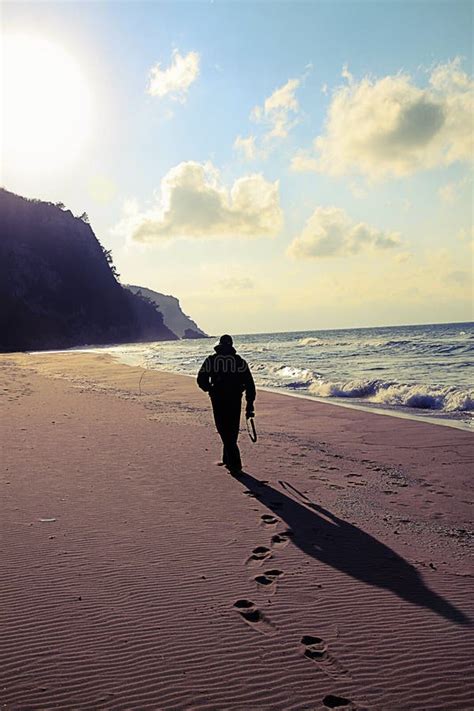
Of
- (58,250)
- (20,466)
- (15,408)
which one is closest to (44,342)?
(58,250)

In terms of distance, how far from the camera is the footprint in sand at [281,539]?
16.6ft

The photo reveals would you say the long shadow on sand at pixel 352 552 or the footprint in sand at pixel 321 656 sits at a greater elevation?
the footprint in sand at pixel 321 656

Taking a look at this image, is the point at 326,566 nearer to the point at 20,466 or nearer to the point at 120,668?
the point at 120,668

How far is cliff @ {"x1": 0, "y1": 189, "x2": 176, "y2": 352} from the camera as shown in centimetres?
9579

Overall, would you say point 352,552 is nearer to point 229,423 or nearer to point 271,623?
point 271,623

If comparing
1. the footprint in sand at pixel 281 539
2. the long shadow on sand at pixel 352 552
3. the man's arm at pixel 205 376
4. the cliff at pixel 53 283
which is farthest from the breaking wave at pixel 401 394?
the cliff at pixel 53 283

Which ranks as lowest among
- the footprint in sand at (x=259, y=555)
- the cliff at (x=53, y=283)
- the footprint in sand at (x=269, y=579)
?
the footprint in sand at (x=259, y=555)

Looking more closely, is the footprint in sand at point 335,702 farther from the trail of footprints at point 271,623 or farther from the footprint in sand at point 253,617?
the footprint in sand at point 253,617

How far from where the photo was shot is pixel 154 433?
10.9 m

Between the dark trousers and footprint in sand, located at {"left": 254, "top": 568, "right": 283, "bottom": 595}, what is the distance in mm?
3494

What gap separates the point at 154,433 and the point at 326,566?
682cm

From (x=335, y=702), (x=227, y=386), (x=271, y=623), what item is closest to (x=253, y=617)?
(x=271, y=623)

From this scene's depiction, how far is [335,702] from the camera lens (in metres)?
2.86

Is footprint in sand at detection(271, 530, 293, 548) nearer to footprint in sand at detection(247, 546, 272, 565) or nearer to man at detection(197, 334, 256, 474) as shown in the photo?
footprint in sand at detection(247, 546, 272, 565)
